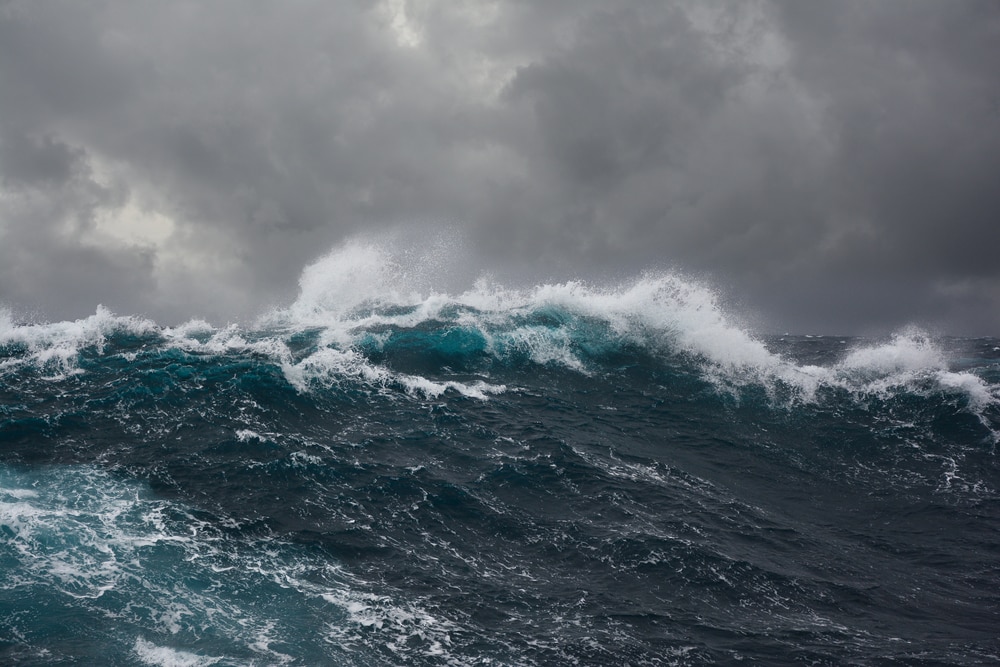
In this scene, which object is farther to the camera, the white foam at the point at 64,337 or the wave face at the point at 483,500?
the white foam at the point at 64,337

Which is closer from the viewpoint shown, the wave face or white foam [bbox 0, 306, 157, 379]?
the wave face

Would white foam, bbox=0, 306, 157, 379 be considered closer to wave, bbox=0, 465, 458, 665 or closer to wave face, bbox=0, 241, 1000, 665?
wave face, bbox=0, 241, 1000, 665

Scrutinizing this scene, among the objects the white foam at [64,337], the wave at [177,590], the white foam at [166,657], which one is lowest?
the white foam at [166,657]

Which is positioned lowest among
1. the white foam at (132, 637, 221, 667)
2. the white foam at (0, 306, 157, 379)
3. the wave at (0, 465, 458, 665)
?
the white foam at (132, 637, 221, 667)

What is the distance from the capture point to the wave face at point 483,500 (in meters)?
23.8

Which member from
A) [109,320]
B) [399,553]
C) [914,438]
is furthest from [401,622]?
[109,320]

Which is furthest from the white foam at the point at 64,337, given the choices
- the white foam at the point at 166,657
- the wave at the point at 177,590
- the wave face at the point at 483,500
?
the white foam at the point at 166,657

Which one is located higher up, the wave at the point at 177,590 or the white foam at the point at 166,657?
the wave at the point at 177,590

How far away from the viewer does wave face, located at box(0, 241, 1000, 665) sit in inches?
936

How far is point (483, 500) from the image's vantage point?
34719mm

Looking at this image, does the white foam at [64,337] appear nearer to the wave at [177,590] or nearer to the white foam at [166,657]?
the wave at [177,590]

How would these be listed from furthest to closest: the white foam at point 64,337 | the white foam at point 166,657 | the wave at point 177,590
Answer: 1. the white foam at point 64,337
2. the wave at point 177,590
3. the white foam at point 166,657

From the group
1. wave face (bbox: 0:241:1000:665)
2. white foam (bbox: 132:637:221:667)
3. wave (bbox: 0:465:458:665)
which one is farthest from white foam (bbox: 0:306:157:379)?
white foam (bbox: 132:637:221:667)

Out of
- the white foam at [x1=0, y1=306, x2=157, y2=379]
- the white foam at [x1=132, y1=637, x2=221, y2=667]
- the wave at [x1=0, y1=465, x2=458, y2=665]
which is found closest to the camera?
the white foam at [x1=132, y1=637, x2=221, y2=667]
